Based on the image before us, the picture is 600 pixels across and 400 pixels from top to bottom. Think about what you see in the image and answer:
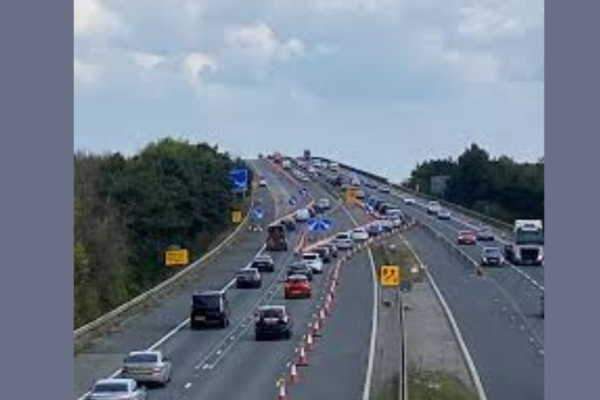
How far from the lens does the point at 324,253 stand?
100m

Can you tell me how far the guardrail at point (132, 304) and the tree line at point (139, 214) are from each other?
95.6 inches

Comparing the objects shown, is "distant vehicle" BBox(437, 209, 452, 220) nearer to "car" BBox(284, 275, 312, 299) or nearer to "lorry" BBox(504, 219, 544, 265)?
"lorry" BBox(504, 219, 544, 265)

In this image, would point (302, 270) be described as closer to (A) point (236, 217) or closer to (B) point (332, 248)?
(B) point (332, 248)

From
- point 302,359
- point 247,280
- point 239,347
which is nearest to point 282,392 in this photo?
point 302,359

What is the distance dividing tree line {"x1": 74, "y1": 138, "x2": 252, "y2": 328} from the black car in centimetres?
899

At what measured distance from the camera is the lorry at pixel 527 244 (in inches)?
3738

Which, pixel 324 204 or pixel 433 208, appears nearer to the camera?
pixel 324 204

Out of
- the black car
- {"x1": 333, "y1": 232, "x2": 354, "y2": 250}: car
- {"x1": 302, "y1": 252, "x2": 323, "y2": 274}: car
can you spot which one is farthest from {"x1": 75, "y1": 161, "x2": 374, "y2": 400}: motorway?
{"x1": 333, "y1": 232, "x2": 354, "y2": 250}: car

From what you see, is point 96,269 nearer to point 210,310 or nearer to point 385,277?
point 210,310

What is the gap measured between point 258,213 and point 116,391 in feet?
339

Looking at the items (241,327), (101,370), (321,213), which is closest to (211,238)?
(321,213)

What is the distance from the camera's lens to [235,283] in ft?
274

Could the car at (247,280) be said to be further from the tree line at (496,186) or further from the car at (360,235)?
the tree line at (496,186)
